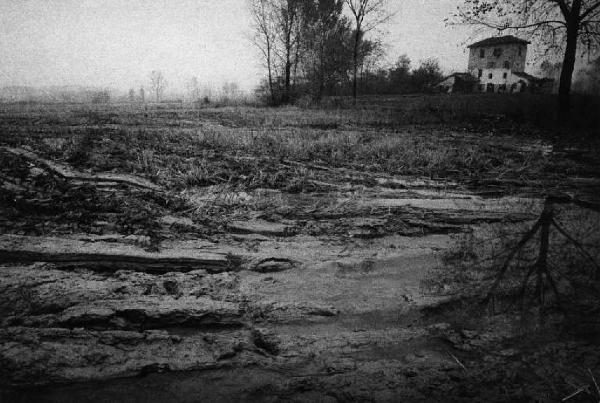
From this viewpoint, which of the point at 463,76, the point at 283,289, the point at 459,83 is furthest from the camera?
the point at 463,76

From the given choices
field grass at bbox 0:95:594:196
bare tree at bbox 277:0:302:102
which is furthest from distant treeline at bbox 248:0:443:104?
field grass at bbox 0:95:594:196

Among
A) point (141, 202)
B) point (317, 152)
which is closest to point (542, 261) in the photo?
point (141, 202)

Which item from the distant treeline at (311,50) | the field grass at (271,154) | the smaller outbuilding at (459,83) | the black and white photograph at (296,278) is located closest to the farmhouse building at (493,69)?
the smaller outbuilding at (459,83)

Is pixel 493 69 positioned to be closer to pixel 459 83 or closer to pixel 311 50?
pixel 459 83

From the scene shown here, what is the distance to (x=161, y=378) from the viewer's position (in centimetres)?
171

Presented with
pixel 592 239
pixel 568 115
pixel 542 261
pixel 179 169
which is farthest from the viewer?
pixel 568 115

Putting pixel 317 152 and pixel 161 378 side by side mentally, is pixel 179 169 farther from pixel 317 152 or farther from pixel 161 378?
pixel 161 378

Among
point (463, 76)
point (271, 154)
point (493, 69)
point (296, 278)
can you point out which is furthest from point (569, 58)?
point (493, 69)

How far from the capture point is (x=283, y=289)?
2484 mm

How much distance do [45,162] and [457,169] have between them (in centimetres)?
699

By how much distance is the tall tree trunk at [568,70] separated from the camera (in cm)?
1131

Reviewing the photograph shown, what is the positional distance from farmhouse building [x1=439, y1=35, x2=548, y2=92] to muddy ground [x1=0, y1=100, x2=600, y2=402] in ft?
177

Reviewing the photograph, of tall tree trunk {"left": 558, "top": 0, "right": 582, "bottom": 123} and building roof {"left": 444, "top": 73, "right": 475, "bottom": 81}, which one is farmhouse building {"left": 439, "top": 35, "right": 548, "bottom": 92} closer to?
building roof {"left": 444, "top": 73, "right": 475, "bottom": 81}

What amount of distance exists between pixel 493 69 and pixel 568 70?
55201 millimetres
